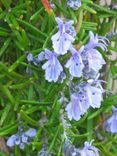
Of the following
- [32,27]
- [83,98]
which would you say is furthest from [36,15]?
[83,98]

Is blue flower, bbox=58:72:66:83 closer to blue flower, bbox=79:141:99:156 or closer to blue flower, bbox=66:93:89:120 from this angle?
blue flower, bbox=66:93:89:120

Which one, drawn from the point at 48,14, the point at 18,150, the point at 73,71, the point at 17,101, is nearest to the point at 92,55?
the point at 73,71

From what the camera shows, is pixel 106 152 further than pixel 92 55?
Yes

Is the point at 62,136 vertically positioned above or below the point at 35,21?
below

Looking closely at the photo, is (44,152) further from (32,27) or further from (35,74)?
(32,27)

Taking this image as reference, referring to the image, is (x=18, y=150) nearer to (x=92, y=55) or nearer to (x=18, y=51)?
(x=18, y=51)

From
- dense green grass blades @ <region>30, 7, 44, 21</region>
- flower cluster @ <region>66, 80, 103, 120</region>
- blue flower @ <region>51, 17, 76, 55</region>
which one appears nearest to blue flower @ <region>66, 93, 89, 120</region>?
flower cluster @ <region>66, 80, 103, 120</region>

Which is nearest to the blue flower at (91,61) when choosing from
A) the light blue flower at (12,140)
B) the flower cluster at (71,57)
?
the flower cluster at (71,57)
